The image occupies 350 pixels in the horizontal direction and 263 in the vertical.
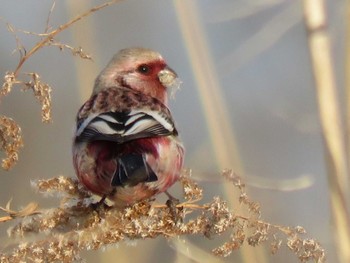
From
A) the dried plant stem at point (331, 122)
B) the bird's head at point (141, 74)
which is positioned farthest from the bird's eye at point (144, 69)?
the dried plant stem at point (331, 122)

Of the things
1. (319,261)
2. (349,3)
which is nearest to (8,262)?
(319,261)

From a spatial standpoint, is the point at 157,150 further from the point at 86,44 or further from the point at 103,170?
the point at 86,44

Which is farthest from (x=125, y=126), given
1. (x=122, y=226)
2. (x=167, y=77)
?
(x=167, y=77)

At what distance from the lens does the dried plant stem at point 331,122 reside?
219 cm

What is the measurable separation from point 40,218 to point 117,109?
3.18 ft

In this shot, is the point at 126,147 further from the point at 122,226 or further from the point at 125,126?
the point at 122,226

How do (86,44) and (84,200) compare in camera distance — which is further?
(86,44)

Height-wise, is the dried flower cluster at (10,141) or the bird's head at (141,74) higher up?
the dried flower cluster at (10,141)

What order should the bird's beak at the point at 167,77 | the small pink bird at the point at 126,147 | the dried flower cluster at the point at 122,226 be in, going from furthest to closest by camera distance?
the bird's beak at the point at 167,77 < the small pink bird at the point at 126,147 < the dried flower cluster at the point at 122,226

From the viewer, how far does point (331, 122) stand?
89.4 inches

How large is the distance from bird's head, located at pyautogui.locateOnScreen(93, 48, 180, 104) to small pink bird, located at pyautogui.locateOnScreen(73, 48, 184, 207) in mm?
172

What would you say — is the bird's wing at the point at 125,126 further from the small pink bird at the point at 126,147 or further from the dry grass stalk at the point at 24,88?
the dry grass stalk at the point at 24,88

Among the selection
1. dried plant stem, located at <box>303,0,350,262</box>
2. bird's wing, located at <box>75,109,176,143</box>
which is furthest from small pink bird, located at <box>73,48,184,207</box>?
dried plant stem, located at <box>303,0,350,262</box>

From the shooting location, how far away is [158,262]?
13.5ft
